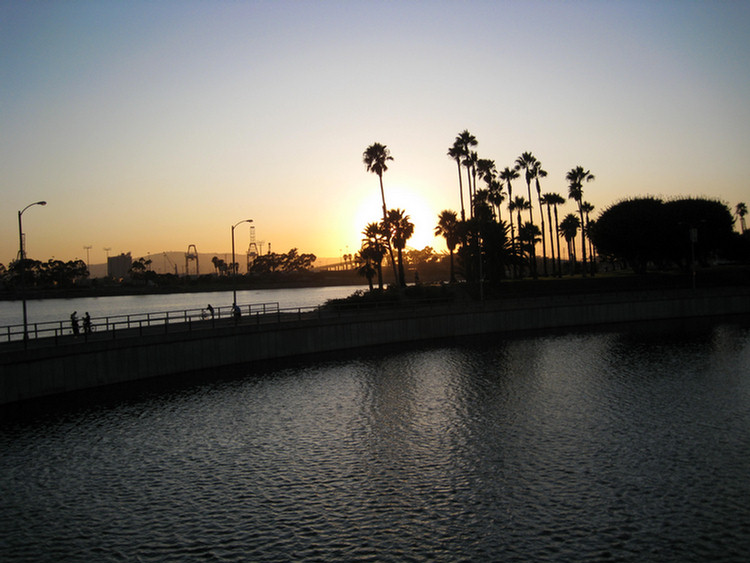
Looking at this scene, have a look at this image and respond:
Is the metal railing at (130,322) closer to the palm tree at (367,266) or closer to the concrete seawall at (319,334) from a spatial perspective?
the concrete seawall at (319,334)

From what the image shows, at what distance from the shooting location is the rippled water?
15289 millimetres

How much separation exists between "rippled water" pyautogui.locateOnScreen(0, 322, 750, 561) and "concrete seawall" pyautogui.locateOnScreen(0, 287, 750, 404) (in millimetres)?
2227

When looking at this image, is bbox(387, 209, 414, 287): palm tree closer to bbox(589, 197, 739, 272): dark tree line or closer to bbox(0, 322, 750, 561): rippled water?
bbox(589, 197, 739, 272): dark tree line

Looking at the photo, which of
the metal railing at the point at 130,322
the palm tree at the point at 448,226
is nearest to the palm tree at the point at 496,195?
the palm tree at the point at 448,226

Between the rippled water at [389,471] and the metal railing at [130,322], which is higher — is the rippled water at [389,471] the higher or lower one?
the lower one

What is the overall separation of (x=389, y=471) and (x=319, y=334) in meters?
31.2

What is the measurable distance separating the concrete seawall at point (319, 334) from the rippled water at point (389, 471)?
2.23m

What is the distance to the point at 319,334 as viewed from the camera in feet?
169

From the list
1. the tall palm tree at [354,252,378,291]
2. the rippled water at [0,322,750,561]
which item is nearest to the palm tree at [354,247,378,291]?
the tall palm tree at [354,252,378,291]

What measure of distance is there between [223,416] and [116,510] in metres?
11.6

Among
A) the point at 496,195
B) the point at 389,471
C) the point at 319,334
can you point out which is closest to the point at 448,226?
the point at 496,195

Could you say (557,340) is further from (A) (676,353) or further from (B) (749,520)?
(B) (749,520)

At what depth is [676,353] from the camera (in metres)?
46.5

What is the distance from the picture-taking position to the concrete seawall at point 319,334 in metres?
33.8
